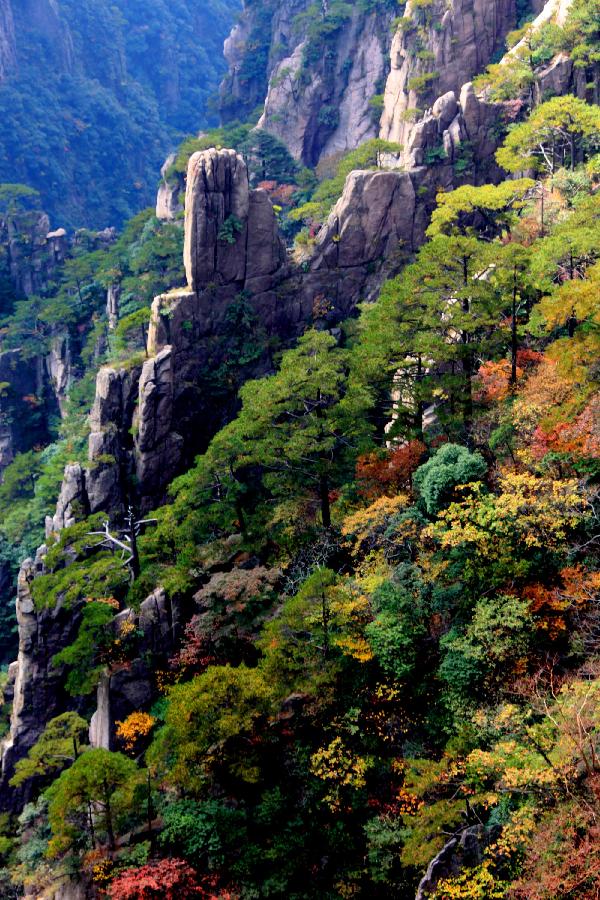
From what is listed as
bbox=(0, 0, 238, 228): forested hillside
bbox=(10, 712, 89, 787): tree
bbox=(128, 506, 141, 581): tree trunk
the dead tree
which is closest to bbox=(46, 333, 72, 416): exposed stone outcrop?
the dead tree

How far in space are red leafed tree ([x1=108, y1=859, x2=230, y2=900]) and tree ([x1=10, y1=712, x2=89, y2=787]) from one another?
9.76 m

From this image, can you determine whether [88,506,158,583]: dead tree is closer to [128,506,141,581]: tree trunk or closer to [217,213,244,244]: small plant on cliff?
[128,506,141,581]: tree trunk

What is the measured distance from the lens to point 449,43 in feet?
189

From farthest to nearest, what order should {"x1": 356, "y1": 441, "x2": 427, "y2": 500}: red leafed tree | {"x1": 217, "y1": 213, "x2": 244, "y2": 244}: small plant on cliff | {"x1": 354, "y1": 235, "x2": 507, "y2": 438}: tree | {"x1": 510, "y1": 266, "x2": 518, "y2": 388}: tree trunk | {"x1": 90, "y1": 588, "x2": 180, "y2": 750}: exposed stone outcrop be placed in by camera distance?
{"x1": 217, "y1": 213, "x2": 244, "y2": 244}: small plant on cliff
{"x1": 90, "y1": 588, "x2": 180, "y2": 750}: exposed stone outcrop
{"x1": 354, "y1": 235, "x2": 507, "y2": 438}: tree
{"x1": 510, "y1": 266, "x2": 518, "y2": 388}: tree trunk
{"x1": 356, "y1": 441, "x2": 427, "y2": 500}: red leafed tree

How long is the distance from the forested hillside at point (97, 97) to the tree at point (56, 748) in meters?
88.2

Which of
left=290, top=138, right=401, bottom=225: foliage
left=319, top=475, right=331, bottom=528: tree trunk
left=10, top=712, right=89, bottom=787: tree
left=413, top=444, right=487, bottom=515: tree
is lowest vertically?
left=10, top=712, right=89, bottom=787: tree

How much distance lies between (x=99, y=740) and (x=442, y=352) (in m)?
22.7

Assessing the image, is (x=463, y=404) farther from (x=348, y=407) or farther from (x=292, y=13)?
(x=292, y=13)

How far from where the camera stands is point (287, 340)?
48.6 m

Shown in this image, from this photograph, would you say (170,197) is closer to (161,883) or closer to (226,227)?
(226,227)

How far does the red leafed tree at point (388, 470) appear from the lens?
29.5m

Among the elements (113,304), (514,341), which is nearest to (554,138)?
(514,341)

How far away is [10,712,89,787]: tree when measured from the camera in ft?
103

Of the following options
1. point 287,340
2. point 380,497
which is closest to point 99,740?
point 380,497
